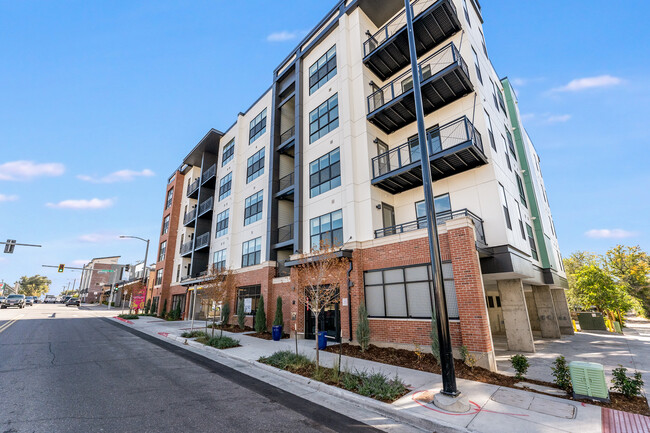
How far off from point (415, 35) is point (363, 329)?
15492 millimetres

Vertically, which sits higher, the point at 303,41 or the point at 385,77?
A: the point at 303,41

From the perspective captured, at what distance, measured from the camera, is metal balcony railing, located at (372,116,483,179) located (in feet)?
42.5

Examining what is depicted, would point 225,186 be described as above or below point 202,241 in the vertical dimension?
above

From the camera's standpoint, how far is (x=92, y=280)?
8250 cm

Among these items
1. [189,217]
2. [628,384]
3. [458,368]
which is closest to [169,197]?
[189,217]

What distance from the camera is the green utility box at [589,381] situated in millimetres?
6590

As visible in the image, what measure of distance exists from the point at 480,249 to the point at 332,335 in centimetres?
861

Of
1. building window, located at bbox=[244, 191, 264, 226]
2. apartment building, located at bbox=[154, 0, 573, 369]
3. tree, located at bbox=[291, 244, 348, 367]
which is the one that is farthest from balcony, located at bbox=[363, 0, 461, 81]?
building window, located at bbox=[244, 191, 264, 226]

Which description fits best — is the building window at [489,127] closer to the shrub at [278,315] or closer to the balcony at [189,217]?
the shrub at [278,315]

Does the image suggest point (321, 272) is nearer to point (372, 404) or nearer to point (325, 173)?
point (372, 404)

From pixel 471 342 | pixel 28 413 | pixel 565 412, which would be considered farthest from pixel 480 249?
pixel 28 413

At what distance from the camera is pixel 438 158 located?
1291cm

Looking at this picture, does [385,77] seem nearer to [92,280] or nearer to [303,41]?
[303,41]

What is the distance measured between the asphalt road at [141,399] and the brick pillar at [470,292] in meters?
6.20
